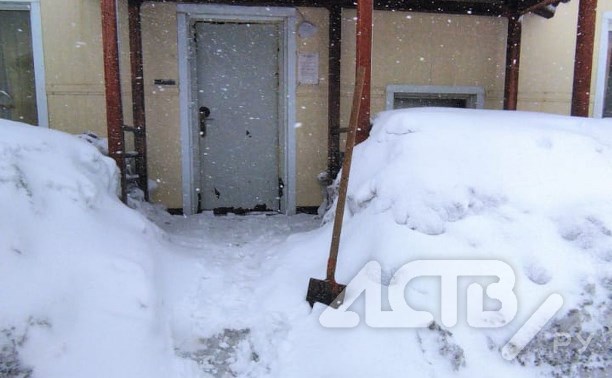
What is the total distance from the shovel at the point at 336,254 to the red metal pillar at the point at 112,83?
→ 227 centimetres

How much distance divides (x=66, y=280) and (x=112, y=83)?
2.26m

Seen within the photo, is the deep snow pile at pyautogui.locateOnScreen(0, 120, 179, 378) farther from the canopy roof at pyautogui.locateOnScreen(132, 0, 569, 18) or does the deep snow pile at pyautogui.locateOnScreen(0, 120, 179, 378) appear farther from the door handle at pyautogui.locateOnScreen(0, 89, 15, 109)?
the canopy roof at pyautogui.locateOnScreen(132, 0, 569, 18)

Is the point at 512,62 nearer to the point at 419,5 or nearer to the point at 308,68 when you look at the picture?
the point at 419,5

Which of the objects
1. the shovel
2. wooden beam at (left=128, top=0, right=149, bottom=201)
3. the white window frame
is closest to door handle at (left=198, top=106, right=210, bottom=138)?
wooden beam at (left=128, top=0, right=149, bottom=201)

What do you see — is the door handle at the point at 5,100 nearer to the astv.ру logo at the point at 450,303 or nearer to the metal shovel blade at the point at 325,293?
the metal shovel blade at the point at 325,293

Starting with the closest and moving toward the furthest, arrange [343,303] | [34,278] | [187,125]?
[34,278] → [343,303] → [187,125]

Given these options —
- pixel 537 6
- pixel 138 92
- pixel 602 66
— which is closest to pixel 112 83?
pixel 138 92

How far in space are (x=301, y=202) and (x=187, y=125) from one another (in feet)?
5.67

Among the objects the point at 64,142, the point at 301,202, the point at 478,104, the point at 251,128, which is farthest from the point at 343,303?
the point at 478,104

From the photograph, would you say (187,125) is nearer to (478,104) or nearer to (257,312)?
(257,312)

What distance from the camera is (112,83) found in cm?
391

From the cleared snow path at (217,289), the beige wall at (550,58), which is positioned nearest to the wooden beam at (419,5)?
the beige wall at (550,58)

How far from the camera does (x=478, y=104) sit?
231 inches

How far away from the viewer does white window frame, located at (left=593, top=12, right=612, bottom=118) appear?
19.1 feet
